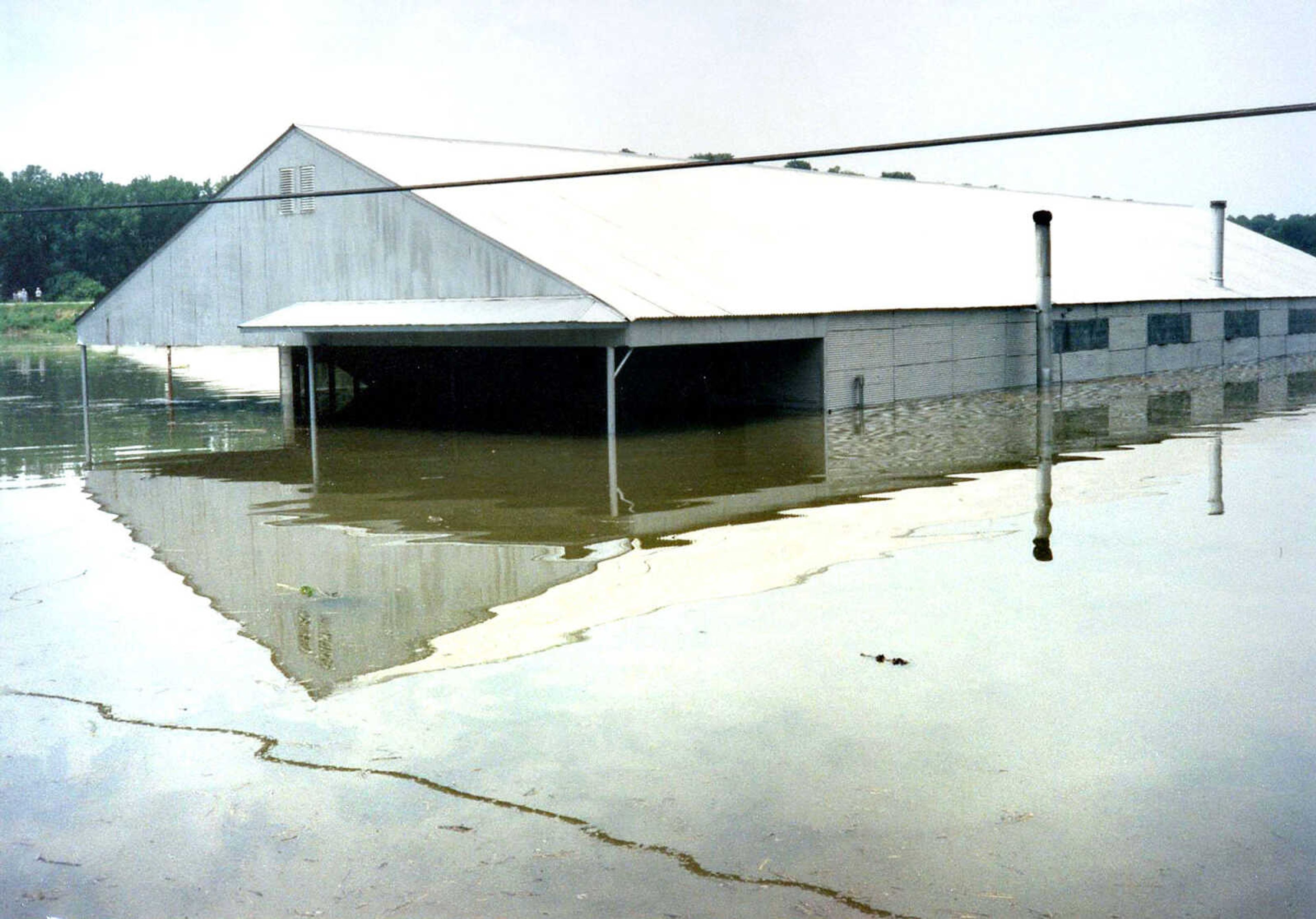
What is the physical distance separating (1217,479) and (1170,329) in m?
25.2

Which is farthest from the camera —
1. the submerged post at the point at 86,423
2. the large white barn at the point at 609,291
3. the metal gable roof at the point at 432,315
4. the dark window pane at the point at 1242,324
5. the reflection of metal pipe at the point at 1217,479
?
the dark window pane at the point at 1242,324

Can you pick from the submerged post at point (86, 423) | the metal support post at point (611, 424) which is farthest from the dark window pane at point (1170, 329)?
the submerged post at point (86, 423)

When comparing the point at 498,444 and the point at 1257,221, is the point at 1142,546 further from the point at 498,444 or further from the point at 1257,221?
the point at 1257,221

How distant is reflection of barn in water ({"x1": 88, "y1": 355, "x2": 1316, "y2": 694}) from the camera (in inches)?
494

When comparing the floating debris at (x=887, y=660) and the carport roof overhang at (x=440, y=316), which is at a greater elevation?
the carport roof overhang at (x=440, y=316)

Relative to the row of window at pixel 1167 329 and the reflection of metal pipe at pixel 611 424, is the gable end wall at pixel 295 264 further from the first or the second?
the row of window at pixel 1167 329

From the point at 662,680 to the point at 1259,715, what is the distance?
389 centimetres

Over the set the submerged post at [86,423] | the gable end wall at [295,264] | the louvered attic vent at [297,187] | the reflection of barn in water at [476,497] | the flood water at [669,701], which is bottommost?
the flood water at [669,701]

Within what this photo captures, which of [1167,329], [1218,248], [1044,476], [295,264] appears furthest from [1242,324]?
[295,264]

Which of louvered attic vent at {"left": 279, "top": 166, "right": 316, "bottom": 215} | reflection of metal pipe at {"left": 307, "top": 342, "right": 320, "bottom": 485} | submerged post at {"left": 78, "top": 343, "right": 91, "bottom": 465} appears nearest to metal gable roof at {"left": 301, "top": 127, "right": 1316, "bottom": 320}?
louvered attic vent at {"left": 279, "top": 166, "right": 316, "bottom": 215}

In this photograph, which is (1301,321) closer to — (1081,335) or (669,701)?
(1081,335)

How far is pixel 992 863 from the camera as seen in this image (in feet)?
21.8

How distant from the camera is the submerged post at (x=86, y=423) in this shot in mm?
27156

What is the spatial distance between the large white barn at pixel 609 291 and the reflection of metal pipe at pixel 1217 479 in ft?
26.9
